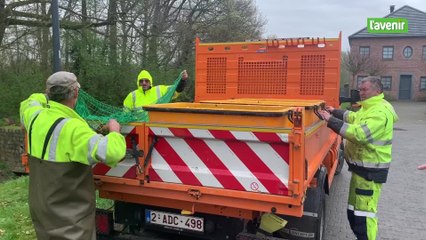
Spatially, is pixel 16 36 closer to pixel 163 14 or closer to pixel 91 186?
pixel 163 14

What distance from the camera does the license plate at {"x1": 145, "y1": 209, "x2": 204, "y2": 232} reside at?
11.2ft

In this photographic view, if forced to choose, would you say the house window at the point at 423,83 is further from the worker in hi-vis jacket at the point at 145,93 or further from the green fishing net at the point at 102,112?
the green fishing net at the point at 102,112

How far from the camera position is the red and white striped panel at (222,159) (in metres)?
2.90

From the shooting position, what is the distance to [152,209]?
3580 millimetres

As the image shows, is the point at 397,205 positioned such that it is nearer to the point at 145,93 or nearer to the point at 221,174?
the point at 145,93

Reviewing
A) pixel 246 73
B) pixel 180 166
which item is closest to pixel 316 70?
pixel 246 73

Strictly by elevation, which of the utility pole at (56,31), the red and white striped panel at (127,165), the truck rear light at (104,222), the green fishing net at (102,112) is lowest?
the truck rear light at (104,222)

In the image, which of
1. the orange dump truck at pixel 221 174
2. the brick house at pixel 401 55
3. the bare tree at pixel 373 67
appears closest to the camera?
the orange dump truck at pixel 221 174

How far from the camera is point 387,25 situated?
44.5m

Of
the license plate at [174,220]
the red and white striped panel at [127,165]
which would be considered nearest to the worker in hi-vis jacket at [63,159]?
the red and white striped panel at [127,165]

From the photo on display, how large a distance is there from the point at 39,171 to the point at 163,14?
1795cm

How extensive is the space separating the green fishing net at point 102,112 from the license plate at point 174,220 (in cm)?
84

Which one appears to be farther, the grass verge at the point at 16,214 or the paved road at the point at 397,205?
the paved road at the point at 397,205

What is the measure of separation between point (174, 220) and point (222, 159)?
785mm
